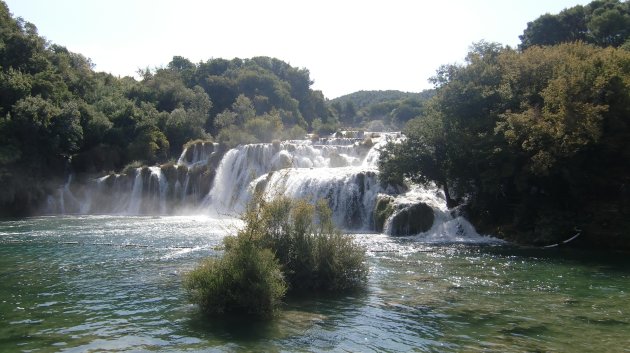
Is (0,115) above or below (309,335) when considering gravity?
above

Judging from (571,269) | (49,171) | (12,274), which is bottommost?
(12,274)

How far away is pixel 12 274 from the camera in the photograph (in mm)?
17781

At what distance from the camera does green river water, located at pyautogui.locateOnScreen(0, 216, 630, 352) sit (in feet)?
35.3

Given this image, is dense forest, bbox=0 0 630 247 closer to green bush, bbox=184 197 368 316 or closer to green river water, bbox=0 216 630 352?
green river water, bbox=0 216 630 352

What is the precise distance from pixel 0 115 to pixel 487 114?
39355 millimetres

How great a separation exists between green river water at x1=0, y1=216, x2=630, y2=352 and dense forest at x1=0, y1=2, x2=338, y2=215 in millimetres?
24543

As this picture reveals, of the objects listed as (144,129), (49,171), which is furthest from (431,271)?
(144,129)

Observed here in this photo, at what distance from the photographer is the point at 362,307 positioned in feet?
44.7

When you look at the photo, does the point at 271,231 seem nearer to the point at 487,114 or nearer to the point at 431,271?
the point at 431,271

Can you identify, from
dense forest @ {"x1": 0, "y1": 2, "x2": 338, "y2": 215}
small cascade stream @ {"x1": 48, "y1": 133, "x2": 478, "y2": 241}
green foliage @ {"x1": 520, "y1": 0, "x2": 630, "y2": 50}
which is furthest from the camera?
green foliage @ {"x1": 520, "y1": 0, "x2": 630, "y2": 50}

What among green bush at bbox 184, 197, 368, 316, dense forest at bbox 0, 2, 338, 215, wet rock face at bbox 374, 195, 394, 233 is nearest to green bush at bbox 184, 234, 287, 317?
green bush at bbox 184, 197, 368, 316

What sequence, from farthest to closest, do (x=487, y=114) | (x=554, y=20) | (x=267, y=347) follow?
(x=554, y=20) → (x=487, y=114) → (x=267, y=347)

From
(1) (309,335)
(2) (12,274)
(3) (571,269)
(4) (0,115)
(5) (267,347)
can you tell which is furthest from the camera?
(4) (0,115)

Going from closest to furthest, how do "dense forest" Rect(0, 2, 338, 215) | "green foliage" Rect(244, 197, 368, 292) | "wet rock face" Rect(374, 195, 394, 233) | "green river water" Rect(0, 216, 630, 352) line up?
"green river water" Rect(0, 216, 630, 352), "green foliage" Rect(244, 197, 368, 292), "wet rock face" Rect(374, 195, 394, 233), "dense forest" Rect(0, 2, 338, 215)
